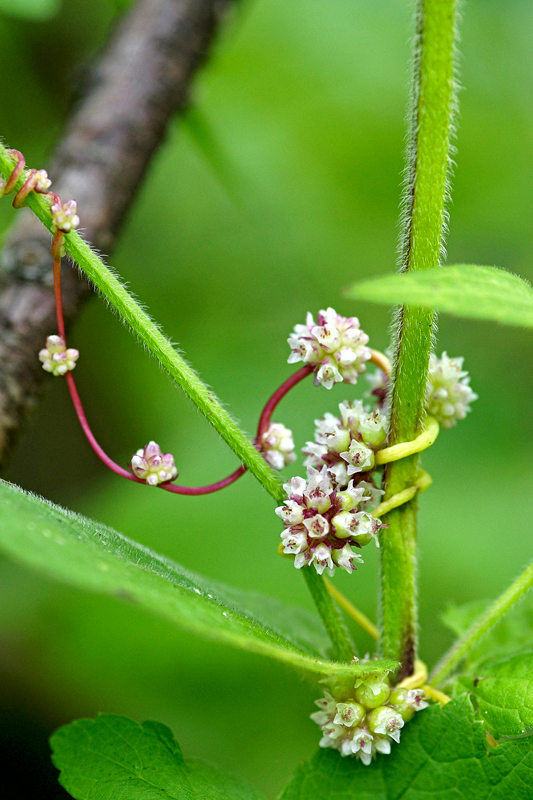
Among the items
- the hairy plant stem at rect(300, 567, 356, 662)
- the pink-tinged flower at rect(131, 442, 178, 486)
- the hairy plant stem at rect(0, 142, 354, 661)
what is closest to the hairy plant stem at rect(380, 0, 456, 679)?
the hairy plant stem at rect(300, 567, 356, 662)

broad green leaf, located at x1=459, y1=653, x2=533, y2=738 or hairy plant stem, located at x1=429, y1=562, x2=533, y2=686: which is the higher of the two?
hairy plant stem, located at x1=429, y1=562, x2=533, y2=686

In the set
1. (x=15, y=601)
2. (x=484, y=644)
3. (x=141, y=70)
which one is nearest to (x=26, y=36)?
(x=141, y=70)

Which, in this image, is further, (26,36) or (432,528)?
(26,36)

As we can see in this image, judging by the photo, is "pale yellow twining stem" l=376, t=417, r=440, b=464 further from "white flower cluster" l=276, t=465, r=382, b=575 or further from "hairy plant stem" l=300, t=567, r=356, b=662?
"hairy plant stem" l=300, t=567, r=356, b=662

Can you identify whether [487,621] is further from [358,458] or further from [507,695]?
[358,458]

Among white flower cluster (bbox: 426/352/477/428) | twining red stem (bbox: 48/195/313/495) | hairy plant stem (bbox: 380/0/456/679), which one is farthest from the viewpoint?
white flower cluster (bbox: 426/352/477/428)

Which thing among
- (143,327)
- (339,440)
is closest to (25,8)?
(143,327)

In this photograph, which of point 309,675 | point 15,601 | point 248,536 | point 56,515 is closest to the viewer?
point 56,515

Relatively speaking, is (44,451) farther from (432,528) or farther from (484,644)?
(484,644)
